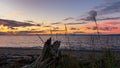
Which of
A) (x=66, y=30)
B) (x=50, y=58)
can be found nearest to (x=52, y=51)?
(x=50, y=58)

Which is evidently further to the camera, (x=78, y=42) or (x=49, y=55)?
(x=78, y=42)

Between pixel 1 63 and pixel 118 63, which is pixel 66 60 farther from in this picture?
pixel 1 63

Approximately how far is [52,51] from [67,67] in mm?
2204

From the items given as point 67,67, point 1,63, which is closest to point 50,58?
point 67,67

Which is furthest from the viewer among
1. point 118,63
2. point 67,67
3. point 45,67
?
point 45,67

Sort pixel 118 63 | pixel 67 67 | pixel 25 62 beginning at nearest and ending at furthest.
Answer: pixel 67 67, pixel 118 63, pixel 25 62

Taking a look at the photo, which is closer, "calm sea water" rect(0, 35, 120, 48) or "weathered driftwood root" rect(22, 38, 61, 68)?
"calm sea water" rect(0, 35, 120, 48)

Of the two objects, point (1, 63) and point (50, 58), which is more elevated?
point (50, 58)

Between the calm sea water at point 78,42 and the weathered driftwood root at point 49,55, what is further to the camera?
the weathered driftwood root at point 49,55

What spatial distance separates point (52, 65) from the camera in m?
8.61

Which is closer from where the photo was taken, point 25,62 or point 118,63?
point 118,63

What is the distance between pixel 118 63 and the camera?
7.66 m

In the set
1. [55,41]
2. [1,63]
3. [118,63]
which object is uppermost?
[55,41]

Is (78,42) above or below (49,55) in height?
below
